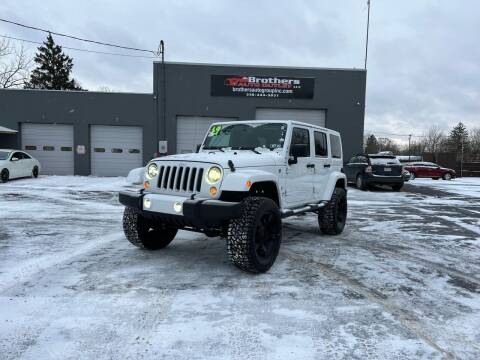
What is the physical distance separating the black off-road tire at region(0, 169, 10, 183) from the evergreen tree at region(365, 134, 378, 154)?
3701 inches

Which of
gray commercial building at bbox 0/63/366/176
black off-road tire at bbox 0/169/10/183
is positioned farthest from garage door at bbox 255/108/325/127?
black off-road tire at bbox 0/169/10/183

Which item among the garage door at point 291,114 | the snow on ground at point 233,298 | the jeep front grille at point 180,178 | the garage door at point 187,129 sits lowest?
the snow on ground at point 233,298

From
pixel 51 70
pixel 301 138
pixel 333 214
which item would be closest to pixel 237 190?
pixel 301 138

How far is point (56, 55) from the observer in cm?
5328

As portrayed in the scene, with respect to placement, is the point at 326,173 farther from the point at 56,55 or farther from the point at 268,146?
the point at 56,55

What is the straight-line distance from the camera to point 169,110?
878 inches

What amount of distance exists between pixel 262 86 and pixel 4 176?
13.3 metres

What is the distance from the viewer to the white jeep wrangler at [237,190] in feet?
14.9

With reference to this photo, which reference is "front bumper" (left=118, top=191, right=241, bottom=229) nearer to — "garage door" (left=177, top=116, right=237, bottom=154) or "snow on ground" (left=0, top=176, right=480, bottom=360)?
"snow on ground" (left=0, top=176, right=480, bottom=360)

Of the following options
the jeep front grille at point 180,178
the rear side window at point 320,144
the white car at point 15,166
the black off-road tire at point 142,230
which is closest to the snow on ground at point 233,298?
the black off-road tire at point 142,230

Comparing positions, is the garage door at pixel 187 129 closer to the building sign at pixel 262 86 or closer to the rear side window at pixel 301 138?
the building sign at pixel 262 86

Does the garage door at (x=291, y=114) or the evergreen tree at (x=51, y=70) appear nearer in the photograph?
the garage door at (x=291, y=114)

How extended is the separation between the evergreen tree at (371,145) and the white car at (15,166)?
92098mm

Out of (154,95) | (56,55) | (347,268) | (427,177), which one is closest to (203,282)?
(347,268)
